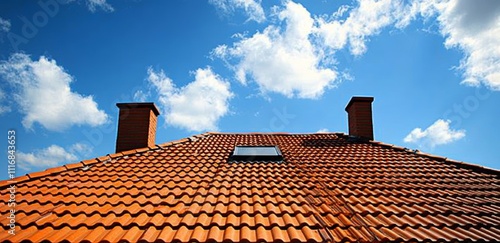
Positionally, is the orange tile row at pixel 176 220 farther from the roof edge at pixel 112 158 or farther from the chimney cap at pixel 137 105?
the chimney cap at pixel 137 105

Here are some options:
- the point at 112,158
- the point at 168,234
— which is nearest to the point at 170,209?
the point at 168,234

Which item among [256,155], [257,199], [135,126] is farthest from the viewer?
[135,126]

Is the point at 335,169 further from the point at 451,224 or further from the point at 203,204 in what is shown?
the point at 203,204

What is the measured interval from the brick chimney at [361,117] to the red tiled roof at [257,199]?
6.59 ft

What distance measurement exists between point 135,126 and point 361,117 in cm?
702

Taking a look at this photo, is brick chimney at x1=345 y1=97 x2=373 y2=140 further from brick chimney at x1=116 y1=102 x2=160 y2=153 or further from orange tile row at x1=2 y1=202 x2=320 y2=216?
brick chimney at x1=116 y1=102 x2=160 y2=153

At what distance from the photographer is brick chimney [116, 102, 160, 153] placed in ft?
25.0

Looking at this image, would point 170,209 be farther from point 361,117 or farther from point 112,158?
point 361,117

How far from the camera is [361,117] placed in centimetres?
884

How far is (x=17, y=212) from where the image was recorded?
147 inches

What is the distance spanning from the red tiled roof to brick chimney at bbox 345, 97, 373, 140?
79.1 inches

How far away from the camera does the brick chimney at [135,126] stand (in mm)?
7609

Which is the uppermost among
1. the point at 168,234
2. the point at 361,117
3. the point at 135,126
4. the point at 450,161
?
the point at 361,117

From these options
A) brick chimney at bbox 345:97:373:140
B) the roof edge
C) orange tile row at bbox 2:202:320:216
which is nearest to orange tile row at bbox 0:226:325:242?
orange tile row at bbox 2:202:320:216
